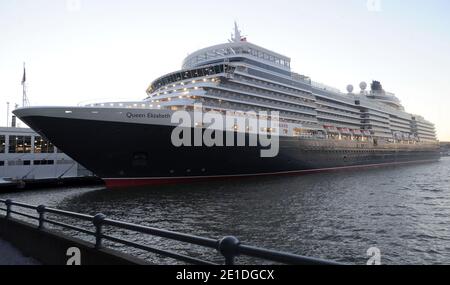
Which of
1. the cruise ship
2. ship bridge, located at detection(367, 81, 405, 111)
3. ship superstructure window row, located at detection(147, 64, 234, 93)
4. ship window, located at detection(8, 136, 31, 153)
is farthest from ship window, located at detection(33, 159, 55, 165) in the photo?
ship bridge, located at detection(367, 81, 405, 111)

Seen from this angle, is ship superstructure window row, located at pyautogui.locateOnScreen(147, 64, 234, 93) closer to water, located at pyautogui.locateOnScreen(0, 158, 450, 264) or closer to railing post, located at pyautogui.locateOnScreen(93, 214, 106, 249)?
water, located at pyautogui.locateOnScreen(0, 158, 450, 264)

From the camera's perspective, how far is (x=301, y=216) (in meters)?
17.0

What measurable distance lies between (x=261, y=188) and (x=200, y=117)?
8.80 metres

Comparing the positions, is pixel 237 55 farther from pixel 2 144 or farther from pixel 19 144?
pixel 2 144

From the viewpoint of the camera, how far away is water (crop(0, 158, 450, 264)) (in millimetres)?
12031

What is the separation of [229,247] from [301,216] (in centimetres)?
1423

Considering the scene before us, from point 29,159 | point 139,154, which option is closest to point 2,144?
point 29,159

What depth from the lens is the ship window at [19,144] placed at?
45812mm

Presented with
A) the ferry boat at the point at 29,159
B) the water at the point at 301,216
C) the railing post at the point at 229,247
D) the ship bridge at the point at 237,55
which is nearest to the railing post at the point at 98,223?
the railing post at the point at 229,247

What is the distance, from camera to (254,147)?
34000 mm

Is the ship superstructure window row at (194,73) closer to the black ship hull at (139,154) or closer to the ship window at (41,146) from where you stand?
the black ship hull at (139,154)

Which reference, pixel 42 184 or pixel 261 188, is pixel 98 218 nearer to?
pixel 261 188

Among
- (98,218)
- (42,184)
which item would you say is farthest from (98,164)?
(98,218)

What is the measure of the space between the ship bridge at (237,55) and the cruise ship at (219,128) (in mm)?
141
